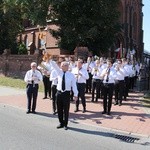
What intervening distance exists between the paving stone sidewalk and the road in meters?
0.72

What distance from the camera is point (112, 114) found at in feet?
46.8

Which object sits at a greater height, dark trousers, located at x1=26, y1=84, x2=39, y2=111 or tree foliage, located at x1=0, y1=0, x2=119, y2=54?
tree foliage, located at x1=0, y1=0, x2=119, y2=54

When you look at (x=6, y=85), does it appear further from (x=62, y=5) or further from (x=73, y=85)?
(x=73, y=85)

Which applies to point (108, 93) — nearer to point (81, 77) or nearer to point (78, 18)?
point (81, 77)

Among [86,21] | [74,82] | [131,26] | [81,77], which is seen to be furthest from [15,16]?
[74,82]

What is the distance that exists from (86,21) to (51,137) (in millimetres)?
22496

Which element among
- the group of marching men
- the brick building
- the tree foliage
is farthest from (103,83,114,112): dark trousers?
the brick building

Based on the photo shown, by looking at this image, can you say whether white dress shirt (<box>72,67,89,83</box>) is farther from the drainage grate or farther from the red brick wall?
the red brick wall

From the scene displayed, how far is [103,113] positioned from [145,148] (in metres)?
4.78

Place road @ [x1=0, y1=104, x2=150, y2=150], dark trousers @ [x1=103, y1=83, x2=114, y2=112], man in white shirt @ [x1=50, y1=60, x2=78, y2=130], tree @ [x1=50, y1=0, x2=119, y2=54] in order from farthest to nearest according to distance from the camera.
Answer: tree @ [x1=50, y1=0, x2=119, y2=54], dark trousers @ [x1=103, y1=83, x2=114, y2=112], man in white shirt @ [x1=50, y1=60, x2=78, y2=130], road @ [x1=0, y1=104, x2=150, y2=150]

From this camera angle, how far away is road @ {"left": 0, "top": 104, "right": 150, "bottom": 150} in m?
9.02

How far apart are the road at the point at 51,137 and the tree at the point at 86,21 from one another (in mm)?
19480

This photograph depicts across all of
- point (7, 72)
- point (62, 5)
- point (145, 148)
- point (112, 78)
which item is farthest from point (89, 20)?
point (145, 148)

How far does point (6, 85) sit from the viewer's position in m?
24.4
